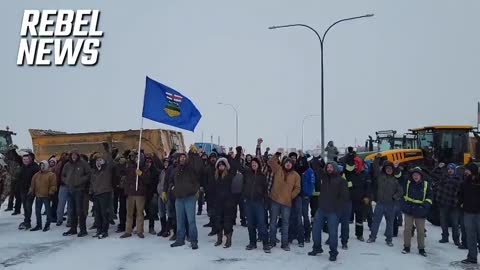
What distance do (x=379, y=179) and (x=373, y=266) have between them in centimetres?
267

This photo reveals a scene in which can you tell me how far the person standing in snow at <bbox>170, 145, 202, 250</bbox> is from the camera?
32.3 feet

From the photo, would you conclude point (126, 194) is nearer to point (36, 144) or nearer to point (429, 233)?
point (429, 233)

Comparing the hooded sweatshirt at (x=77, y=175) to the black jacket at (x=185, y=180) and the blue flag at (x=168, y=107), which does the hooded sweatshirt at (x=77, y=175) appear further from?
the black jacket at (x=185, y=180)

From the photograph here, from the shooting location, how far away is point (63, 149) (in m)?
23.8

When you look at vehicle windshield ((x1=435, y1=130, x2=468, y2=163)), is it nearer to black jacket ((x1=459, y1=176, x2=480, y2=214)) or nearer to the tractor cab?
the tractor cab

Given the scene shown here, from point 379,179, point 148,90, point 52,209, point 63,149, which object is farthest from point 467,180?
point 63,149

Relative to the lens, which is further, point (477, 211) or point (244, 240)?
point (244, 240)

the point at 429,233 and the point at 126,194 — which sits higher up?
the point at 126,194

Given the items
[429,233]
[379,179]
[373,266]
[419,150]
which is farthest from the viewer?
[419,150]

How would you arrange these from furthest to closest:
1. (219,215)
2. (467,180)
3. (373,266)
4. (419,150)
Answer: (419,150) < (219,215) < (467,180) < (373,266)

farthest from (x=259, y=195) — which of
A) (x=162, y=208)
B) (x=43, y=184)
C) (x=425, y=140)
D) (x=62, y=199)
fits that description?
(x=425, y=140)

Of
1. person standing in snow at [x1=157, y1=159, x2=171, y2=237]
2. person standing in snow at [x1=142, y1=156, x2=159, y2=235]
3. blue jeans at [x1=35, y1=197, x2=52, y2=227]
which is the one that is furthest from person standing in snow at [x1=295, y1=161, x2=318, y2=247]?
blue jeans at [x1=35, y1=197, x2=52, y2=227]

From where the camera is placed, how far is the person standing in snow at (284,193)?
31.4 feet

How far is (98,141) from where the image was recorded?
77.7 ft
